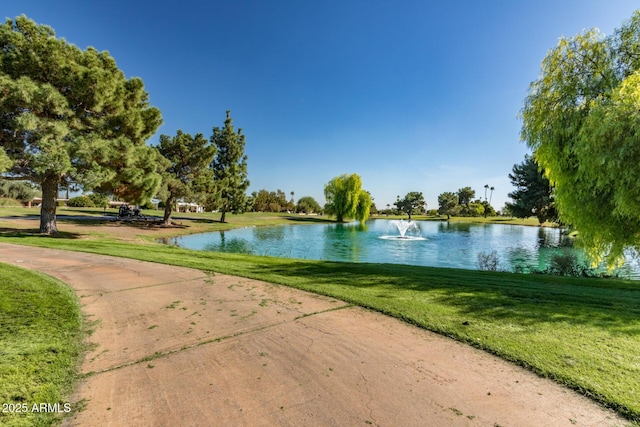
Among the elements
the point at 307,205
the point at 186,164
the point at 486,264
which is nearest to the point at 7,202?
the point at 186,164

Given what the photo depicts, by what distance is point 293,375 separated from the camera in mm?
3211

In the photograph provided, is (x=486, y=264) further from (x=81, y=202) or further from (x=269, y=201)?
(x=269, y=201)

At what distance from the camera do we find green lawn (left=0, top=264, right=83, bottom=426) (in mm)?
2605

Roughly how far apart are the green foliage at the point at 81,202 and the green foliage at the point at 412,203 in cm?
10314

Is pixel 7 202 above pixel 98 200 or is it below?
below

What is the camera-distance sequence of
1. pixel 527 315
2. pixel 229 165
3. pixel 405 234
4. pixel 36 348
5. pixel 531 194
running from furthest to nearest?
pixel 229 165
pixel 405 234
pixel 531 194
pixel 527 315
pixel 36 348

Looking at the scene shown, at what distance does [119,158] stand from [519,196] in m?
28.4

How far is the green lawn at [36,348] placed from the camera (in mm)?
2605

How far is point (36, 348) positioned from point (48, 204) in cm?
1750

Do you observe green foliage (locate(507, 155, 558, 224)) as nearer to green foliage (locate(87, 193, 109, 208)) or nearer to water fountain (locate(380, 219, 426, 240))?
water fountain (locate(380, 219, 426, 240))

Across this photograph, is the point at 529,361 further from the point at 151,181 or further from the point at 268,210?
the point at 268,210

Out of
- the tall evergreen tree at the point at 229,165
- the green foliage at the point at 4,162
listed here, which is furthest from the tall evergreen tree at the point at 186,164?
the green foliage at the point at 4,162

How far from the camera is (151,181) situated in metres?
18.8

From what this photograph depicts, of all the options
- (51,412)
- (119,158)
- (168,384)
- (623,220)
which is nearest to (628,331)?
(623,220)
